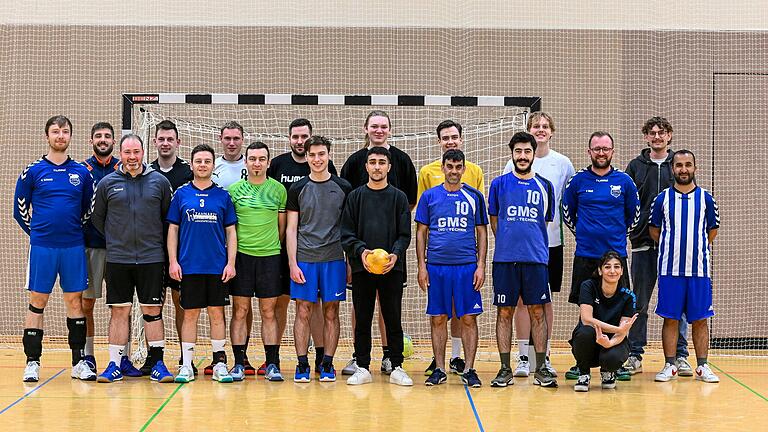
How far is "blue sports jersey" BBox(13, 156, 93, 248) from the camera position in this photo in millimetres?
6785

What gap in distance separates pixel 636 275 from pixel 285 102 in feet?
11.5

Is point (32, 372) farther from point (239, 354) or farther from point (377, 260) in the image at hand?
point (377, 260)

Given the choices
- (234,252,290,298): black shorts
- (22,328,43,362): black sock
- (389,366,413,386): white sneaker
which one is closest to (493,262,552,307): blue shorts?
(389,366,413,386): white sneaker

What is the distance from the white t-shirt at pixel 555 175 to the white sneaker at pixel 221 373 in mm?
2813

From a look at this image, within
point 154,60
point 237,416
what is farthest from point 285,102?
point 237,416

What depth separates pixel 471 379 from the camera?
669 cm

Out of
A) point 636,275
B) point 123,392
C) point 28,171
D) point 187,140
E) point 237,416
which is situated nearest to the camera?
point 237,416

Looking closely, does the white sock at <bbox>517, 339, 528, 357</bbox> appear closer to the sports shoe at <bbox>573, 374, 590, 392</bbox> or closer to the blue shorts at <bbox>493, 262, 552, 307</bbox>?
the blue shorts at <bbox>493, 262, 552, 307</bbox>

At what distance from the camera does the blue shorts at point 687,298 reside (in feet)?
22.8

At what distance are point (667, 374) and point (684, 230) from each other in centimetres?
117

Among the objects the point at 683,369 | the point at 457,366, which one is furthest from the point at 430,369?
the point at 683,369

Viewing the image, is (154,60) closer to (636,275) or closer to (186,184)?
(186,184)

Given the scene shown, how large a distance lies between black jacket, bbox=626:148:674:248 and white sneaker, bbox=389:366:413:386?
93.4 inches

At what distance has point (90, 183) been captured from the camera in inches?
275
